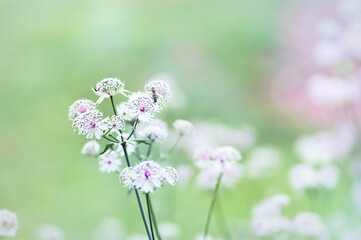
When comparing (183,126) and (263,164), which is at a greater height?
(263,164)

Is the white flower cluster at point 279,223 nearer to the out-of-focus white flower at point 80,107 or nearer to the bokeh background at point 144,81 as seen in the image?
the out-of-focus white flower at point 80,107

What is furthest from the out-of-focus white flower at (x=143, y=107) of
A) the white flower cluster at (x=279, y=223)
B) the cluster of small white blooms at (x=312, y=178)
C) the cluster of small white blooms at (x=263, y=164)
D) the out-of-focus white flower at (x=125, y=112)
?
the cluster of small white blooms at (x=263, y=164)

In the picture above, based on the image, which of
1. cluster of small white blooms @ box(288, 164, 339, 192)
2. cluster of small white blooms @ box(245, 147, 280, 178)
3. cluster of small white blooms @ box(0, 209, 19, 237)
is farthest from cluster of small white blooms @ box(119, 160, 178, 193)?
cluster of small white blooms @ box(245, 147, 280, 178)

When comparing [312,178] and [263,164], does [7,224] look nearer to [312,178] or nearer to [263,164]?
[312,178]

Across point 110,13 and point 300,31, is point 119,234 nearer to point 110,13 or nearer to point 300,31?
point 110,13

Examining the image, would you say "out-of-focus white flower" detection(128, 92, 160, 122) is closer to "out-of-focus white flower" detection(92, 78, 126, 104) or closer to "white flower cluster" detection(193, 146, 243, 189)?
"out-of-focus white flower" detection(92, 78, 126, 104)

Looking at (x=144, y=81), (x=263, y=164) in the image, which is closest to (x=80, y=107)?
(x=263, y=164)
